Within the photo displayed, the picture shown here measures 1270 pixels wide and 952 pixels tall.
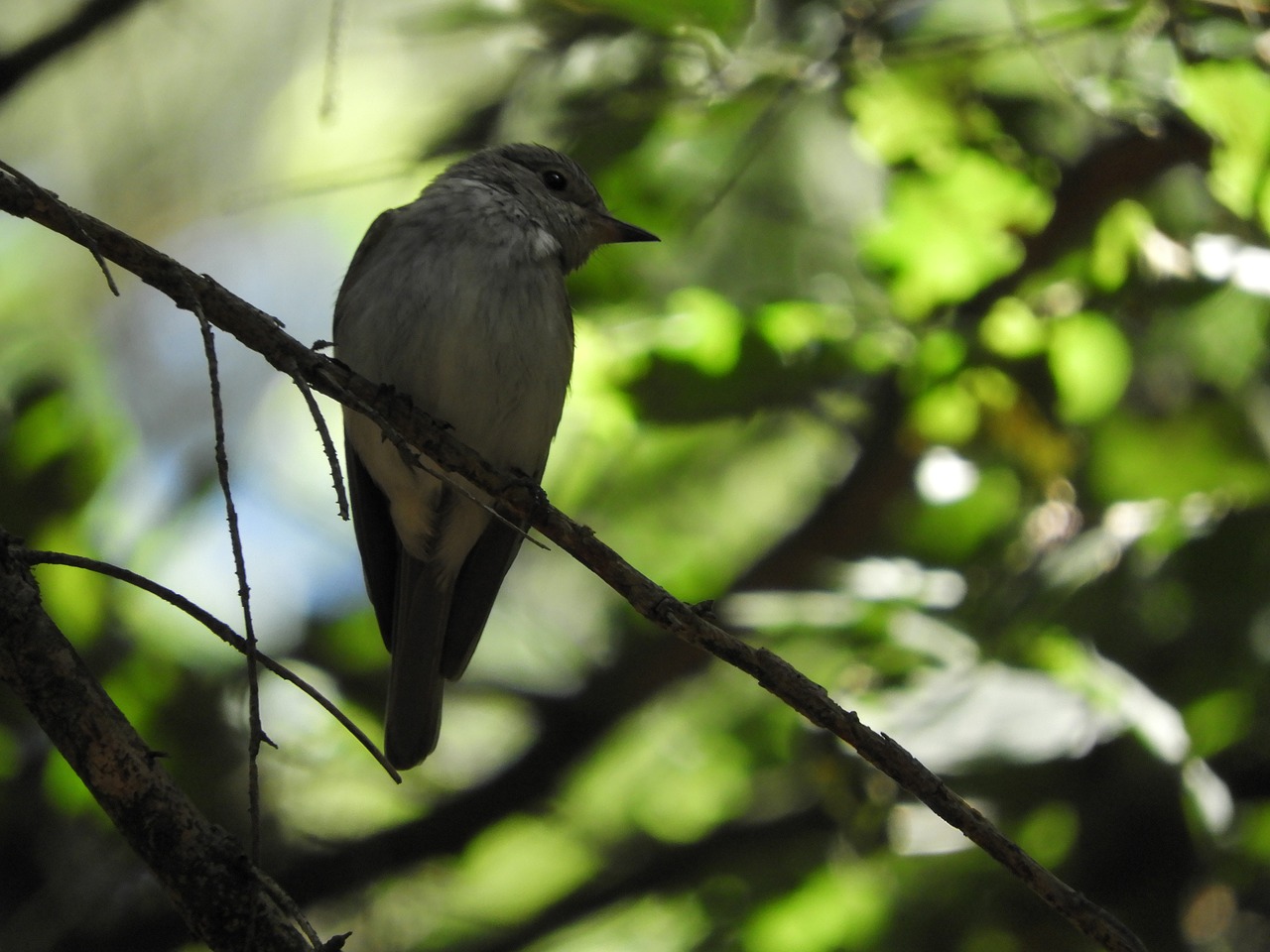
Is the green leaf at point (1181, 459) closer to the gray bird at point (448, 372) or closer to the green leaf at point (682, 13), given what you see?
the gray bird at point (448, 372)

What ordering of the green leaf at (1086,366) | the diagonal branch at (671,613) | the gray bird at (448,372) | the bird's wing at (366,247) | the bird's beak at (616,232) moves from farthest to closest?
the bird's beak at (616,232) → the bird's wing at (366,247) → the green leaf at (1086,366) → the gray bird at (448,372) → the diagonal branch at (671,613)

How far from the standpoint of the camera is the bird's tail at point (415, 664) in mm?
4012

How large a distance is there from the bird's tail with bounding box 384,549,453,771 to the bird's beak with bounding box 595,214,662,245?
1.31 meters

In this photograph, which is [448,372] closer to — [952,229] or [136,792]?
[952,229]

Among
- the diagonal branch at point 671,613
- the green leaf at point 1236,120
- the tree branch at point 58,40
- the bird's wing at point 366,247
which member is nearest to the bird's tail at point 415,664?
the bird's wing at point 366,247

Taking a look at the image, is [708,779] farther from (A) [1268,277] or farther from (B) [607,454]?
(A) [1268,277]

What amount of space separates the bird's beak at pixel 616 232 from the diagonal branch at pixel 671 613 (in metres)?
2.23

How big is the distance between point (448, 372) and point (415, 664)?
3.08ft

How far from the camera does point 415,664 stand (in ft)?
13.6

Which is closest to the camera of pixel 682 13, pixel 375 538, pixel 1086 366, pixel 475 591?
pixel 682 13

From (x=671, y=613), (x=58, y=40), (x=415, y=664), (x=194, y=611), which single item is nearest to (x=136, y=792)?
(x=194, y=611)

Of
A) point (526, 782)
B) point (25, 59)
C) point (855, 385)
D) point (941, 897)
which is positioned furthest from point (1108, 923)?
point (25, 59)

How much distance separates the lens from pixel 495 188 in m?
4.57

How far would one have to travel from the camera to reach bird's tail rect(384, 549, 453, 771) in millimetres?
4012
